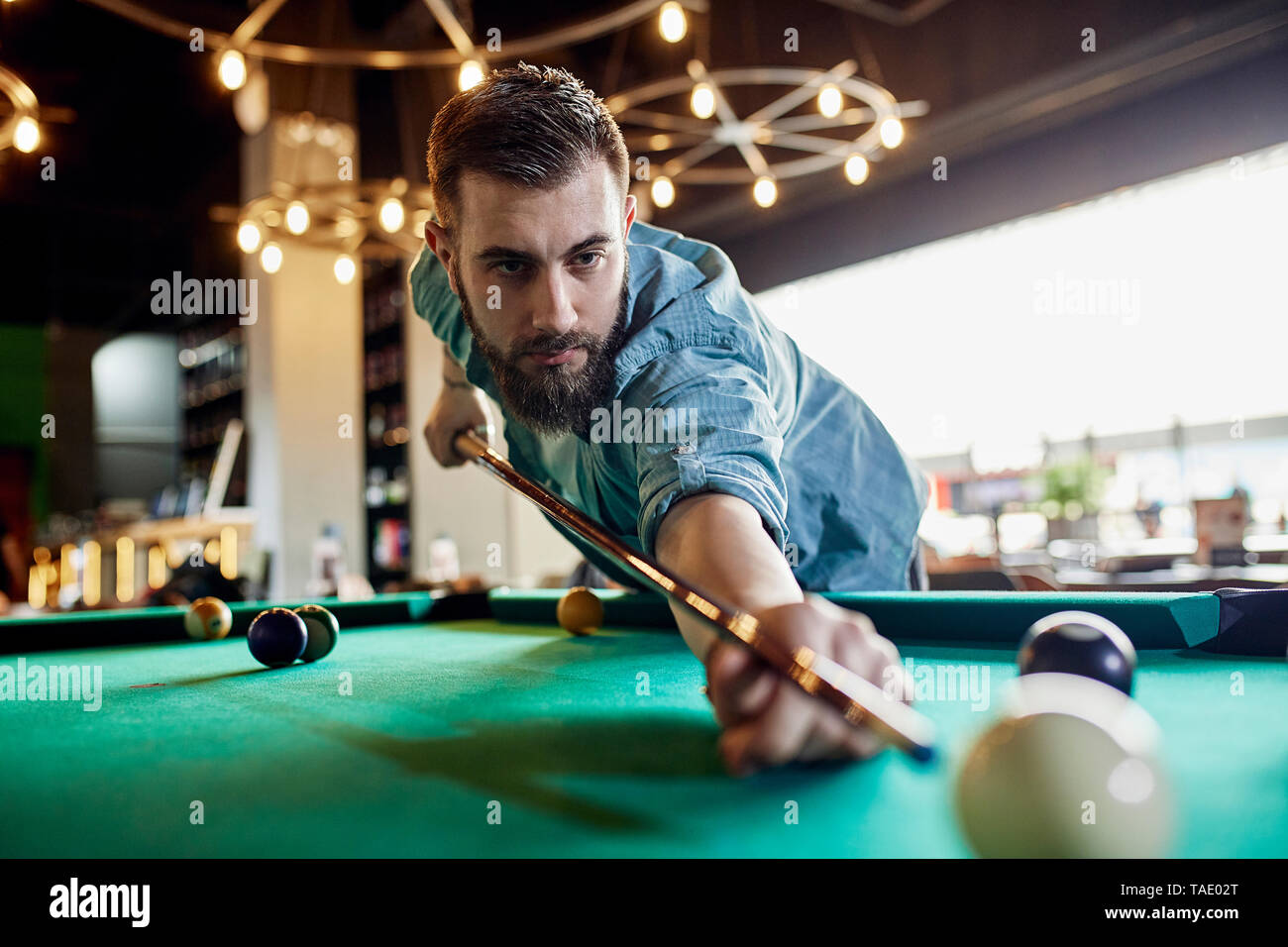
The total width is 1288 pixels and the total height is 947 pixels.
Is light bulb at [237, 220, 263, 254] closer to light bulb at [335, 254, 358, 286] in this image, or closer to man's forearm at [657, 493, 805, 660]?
light bulb at [335, 254, 358, 286]

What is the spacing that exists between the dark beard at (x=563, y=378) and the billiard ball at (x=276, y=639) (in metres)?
0.63


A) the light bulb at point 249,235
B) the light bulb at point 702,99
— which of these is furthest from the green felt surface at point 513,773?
the light bulb at point 249,235

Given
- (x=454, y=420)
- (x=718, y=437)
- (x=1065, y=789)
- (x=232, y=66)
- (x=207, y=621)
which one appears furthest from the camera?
(x=232, y=66)

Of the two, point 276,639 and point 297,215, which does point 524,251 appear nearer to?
point 276,639

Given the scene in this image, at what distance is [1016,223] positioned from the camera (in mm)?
6582

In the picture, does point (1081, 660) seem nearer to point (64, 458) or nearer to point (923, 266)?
point (923, 266)

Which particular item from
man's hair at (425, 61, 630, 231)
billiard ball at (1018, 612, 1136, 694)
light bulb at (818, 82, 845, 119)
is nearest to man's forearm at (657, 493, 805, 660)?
billiard ball at (1018, 612, 1136, 694)

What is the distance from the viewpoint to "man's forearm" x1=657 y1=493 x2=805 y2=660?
3.85 ft

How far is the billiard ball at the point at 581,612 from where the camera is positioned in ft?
7.46

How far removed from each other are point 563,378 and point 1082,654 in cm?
97

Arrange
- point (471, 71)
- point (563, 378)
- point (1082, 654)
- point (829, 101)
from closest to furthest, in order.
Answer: point (1082, 654) < point (563, 378) < point (471, 71) < point (829, 101)

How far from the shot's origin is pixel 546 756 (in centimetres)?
100

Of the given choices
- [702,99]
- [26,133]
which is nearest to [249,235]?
[26,133]

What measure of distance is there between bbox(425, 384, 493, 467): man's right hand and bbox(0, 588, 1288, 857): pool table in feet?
3.21
